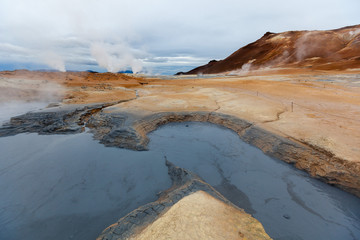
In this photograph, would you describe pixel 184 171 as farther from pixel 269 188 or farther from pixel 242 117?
pixel 242 117

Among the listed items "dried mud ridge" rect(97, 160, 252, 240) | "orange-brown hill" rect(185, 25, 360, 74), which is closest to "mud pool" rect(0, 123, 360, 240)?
"dried mud ridge" rect(97, 160, 252, 240)

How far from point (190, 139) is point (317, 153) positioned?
13.0 feet

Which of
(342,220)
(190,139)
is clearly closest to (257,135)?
(190,139)

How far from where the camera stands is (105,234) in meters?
2.82

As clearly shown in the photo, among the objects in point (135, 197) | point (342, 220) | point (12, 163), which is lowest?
point (342, 220)

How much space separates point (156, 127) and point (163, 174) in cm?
311

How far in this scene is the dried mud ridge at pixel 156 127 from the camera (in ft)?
14.6

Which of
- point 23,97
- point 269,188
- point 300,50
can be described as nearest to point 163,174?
point 269,188

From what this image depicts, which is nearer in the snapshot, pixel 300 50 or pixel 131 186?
pixel 131 186

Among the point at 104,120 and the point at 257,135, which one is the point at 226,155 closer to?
the point at 257,135

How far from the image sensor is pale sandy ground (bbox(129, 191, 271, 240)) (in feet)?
7.98

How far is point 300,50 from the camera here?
47.0 meters

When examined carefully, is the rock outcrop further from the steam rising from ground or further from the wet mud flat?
the steam rising from ground

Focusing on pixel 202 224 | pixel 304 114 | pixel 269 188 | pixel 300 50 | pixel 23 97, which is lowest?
pixel 269 188
